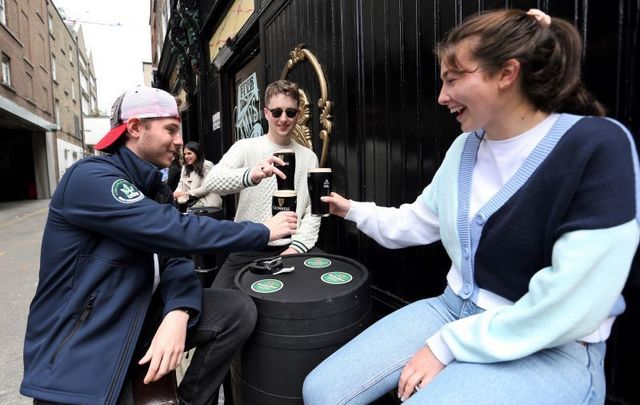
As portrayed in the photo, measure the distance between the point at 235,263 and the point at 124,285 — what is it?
1017mm

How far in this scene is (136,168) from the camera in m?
1.68

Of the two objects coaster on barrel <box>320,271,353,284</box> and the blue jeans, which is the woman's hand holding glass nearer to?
coaster on barrel <box>320,271,353,284</box>

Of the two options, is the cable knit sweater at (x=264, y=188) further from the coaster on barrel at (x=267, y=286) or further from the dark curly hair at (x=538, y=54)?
the dark curly hair at (x=538, y=54)

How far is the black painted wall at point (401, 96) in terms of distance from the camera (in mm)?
1296

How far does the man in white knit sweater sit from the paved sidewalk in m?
1.60

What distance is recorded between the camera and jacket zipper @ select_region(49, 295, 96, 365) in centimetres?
140

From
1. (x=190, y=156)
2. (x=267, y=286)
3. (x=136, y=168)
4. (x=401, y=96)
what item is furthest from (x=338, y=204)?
(x=190, y=156)

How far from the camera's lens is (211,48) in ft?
24.1

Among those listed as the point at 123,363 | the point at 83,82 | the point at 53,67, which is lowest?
the point at 123,363

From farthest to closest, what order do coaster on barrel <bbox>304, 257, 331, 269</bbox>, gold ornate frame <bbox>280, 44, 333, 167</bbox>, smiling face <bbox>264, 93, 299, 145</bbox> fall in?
1. gold ornate frame <bbox>280, 44, 333, 167</bbox>
2. smiling face <bbox>264, 93, 299, 145</bbox>
3. coaster on barrel <bbox>304, 257, 331, 269</bbox>

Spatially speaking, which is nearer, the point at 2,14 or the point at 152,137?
the point at 152,137

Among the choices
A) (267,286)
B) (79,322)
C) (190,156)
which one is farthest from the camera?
(190,156)

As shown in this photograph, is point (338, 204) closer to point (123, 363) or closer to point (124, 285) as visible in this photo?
point (124, 285)

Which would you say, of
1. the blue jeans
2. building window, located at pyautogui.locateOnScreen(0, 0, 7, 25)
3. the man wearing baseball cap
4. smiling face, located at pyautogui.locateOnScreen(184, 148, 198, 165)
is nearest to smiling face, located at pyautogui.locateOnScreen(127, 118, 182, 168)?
the man wearing baseball cap
